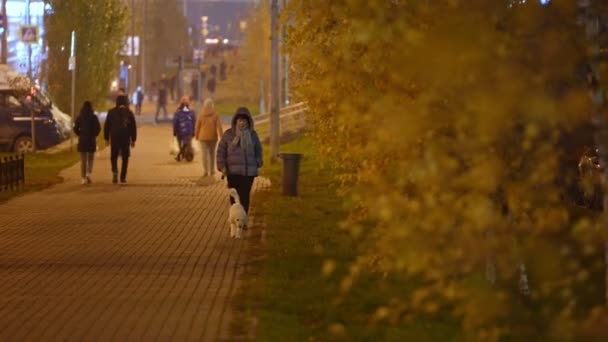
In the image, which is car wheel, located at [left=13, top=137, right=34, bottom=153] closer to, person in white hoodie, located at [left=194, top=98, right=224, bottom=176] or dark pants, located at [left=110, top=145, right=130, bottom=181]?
person in white hoodie, located at [left=194, top=98, right=224, bottom=176]

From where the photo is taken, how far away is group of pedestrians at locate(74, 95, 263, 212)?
55.5 feet

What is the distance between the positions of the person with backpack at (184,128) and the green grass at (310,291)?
11.1 metres

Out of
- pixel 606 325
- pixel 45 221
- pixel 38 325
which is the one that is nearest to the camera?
pixel 606 325

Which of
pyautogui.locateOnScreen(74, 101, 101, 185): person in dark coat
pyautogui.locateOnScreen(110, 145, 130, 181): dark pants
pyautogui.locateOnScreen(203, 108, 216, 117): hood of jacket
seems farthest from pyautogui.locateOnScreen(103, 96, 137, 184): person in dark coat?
pyautogui.locateOnScreen(203, 108, 216, 117): hood of jacket

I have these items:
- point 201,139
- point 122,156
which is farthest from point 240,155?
point 201,139

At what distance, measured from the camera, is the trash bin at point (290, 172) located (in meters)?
22.1

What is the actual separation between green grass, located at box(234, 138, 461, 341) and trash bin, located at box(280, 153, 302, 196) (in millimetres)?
2769

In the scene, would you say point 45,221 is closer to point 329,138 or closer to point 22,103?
point 329,138

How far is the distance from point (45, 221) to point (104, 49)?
86.7ft

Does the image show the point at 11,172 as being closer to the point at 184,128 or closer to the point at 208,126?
the point at 208,126

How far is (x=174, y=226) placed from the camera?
17.5m

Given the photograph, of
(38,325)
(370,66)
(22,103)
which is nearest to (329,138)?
(370,66)

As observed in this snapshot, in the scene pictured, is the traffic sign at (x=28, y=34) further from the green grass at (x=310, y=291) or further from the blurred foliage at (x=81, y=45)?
the green grass at (x=310, y=291)

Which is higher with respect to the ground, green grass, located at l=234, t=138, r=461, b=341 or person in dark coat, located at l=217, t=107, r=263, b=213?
person in dark coat, located at l=217, t=107, r=263, b=213
